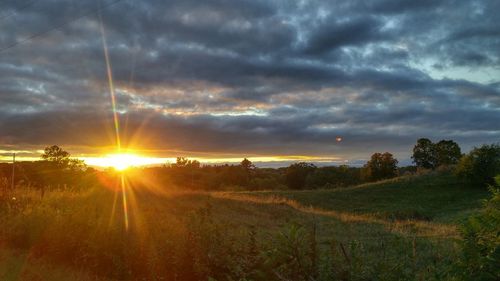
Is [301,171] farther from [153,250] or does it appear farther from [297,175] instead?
[153,250]

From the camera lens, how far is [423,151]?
91750mm

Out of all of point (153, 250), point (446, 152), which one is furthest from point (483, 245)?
point (446, 152)

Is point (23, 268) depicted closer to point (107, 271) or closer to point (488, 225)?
point (107, 271)

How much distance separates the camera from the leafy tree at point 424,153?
9112 cm

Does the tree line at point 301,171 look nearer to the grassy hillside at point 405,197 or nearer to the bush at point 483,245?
the grassy hillside at point 405,197

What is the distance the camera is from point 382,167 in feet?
278

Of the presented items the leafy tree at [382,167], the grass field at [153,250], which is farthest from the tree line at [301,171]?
the grass field at [153,250]

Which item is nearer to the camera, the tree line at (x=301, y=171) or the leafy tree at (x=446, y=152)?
the tree line at (x=301, y=171)

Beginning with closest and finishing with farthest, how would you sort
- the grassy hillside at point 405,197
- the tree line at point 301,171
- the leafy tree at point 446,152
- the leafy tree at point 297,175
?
the grassy hillside at point 405,197 → the tree line at point 301,171 → the leafy tree at point 446,152 → the leafy tree at point 297,175

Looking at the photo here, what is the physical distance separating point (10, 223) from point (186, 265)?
218 inches

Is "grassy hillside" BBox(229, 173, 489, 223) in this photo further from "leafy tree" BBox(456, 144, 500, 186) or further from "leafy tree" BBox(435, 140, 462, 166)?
"leafy tree" BBox(435, 140, 462, 166)

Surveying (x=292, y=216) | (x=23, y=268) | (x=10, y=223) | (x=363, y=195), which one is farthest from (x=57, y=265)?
(x=363, y=195)

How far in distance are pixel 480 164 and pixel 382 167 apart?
30.5 m

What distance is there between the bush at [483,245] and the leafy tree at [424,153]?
300 ft
